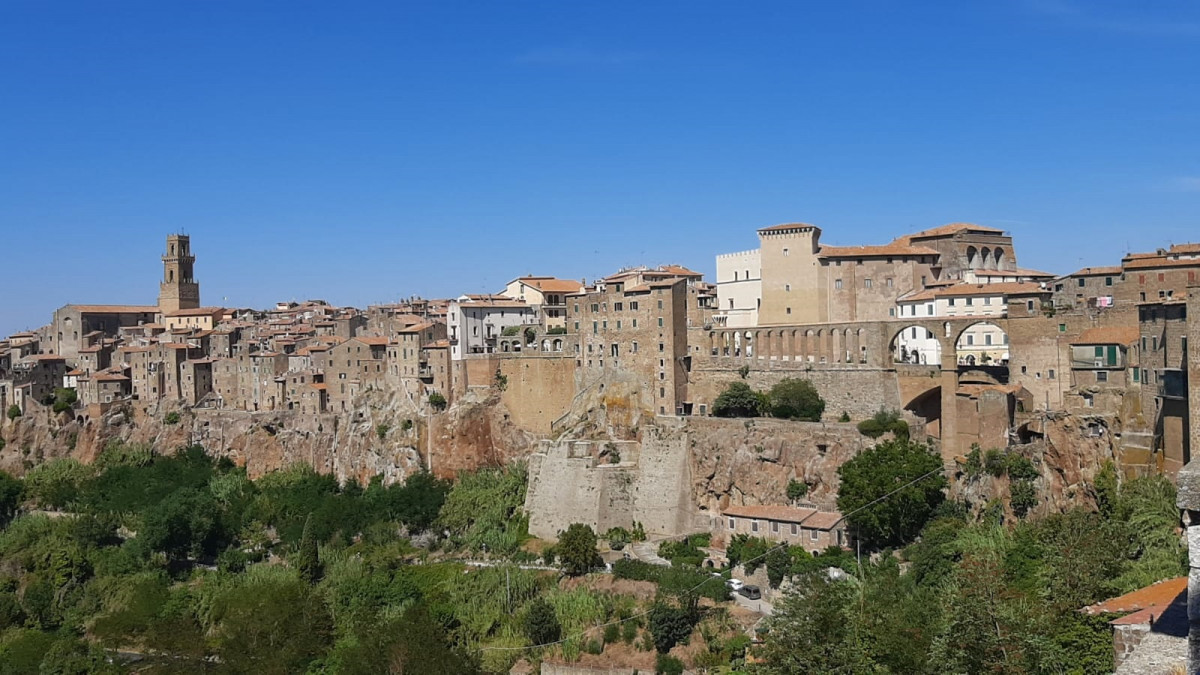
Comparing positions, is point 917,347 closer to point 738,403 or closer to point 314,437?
point 738,403

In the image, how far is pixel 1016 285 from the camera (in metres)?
47.1

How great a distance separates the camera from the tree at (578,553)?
41250 mm

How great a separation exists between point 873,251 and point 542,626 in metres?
25.1

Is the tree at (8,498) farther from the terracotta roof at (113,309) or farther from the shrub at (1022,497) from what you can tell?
the shrub at (1022,497)

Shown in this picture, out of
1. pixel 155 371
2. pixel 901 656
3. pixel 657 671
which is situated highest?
pixel 155 371

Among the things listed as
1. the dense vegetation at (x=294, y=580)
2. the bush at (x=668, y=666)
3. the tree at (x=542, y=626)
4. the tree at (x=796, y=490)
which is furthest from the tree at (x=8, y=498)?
the tree at (x=796, y=490)

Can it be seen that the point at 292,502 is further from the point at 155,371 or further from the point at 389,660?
the point at 389,660

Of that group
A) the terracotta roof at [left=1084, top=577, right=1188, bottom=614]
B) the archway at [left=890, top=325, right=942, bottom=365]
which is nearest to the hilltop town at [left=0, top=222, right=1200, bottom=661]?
the archway at [left=890, top=325, right=942, bottom=365]

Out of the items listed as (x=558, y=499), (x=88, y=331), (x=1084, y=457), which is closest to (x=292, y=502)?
(x=558, y=499)

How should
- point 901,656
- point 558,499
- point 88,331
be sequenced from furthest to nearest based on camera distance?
point 88,331 → point 558,499 → point 901,656

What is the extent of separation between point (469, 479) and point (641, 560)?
13.3 m

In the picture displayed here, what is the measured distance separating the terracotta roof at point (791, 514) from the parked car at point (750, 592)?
312 centimetres

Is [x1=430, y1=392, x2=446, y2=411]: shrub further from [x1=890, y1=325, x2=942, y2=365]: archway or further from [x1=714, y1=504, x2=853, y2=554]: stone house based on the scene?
[x1=890, y1=325, x2=942, y2=365]: archway

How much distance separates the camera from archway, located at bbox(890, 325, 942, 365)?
4753cm
